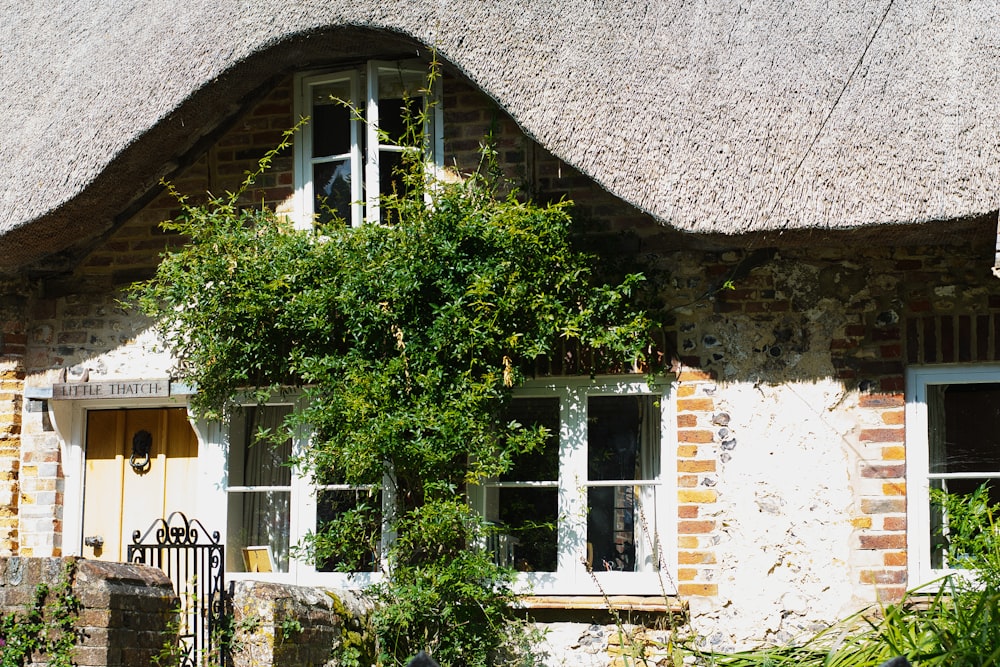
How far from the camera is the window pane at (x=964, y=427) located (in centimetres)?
645

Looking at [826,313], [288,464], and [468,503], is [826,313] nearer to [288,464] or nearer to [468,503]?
[468,503]

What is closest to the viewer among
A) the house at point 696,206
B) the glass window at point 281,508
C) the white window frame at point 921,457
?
the house at point 696,206

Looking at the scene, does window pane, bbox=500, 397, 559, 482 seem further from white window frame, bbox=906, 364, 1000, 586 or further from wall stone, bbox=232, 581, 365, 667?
white window frame, bbox=906, 364, 1000, 586

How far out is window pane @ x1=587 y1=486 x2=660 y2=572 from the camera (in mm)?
6855

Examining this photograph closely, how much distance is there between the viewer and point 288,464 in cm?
689

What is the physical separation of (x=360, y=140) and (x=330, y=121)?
0.31m

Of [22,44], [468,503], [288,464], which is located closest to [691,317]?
[468,503]

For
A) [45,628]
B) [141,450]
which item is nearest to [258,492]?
[141,450]

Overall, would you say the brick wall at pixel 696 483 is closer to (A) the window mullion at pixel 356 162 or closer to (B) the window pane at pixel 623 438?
(B) the window pane at pixel 623 438

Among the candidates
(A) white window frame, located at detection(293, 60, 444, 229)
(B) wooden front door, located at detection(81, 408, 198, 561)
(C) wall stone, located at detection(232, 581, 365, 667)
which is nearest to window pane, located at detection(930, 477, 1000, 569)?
(C) wall stone, located at detection(232, 581, 365, 667)

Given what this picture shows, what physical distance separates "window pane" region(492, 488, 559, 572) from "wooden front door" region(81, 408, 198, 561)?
2.08 m

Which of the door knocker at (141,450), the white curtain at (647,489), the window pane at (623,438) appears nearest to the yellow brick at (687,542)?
the white curtain at (647,489)

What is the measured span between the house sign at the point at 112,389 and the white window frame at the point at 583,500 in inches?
80.7

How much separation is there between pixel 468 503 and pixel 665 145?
2208mm
